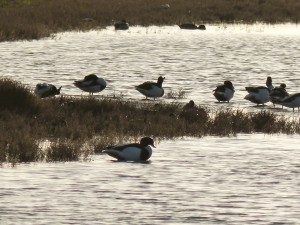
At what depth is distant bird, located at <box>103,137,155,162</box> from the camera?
745 inches

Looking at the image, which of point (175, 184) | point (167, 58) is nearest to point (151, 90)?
point (175, 184)

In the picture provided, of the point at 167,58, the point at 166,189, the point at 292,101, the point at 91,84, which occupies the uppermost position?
the point at 167,58

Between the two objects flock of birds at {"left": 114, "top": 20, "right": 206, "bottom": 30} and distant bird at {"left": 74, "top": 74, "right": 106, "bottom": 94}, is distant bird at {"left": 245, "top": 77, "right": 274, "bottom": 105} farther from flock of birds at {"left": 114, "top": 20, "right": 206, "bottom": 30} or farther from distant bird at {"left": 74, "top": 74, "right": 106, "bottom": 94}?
flock of birds at {"left": 114, "top": 20, "right": 206, "bottom": 30}

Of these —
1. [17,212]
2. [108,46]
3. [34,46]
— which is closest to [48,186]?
[17,212]

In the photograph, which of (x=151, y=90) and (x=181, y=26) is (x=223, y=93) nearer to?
(x=151, y=90)

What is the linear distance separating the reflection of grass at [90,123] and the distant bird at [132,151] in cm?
61

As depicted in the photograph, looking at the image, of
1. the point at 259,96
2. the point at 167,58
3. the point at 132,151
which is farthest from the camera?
the point at 167,58

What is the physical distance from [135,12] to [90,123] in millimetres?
51262

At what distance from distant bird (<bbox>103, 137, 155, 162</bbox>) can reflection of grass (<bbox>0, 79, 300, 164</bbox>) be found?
606mm

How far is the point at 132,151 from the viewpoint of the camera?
62.7 ft

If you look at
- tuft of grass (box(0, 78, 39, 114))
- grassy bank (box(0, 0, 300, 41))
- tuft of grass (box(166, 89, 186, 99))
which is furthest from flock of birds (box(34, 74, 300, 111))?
grassy bank (box(0, 0, 300, 41))

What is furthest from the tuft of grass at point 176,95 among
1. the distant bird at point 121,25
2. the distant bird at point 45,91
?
the distant bird at point 121,25

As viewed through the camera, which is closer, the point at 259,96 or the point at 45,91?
the point at 45,91

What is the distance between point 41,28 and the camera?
58250 mm
